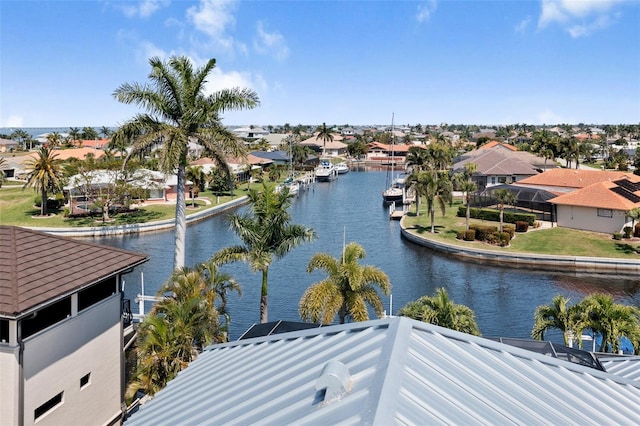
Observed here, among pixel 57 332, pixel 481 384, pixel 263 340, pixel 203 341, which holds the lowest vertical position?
pixel 203 341

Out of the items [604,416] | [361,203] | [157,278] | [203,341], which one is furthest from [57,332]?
[361,203]

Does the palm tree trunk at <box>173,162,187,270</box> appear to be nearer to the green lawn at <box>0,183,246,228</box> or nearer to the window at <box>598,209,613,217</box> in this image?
the green lawn at <box>0,183,246,228</box>

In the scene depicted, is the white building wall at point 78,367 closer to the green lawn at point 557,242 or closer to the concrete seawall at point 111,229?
the green lawn at point 557,242

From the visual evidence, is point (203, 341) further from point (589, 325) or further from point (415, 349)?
point (589, 325)

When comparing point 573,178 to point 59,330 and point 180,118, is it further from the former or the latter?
point 59,330

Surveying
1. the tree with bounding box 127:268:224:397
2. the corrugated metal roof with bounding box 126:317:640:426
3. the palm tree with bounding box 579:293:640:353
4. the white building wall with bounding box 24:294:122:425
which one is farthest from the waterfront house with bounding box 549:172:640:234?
the white building wall with bounding box 24:294:122:425

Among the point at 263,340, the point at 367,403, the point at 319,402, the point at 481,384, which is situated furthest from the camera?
the point at 263,340
